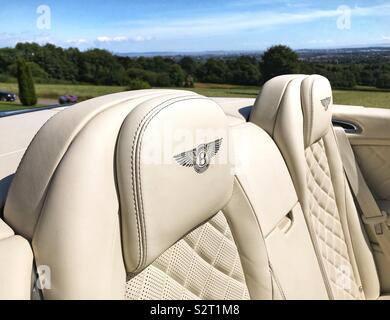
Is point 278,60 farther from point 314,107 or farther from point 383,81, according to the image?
point 314,107

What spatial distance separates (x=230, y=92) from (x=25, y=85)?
47.8 inches

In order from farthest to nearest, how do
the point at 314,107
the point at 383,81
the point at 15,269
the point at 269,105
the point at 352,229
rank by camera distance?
1. the point at 383,81
2. the point at 352,229
3. the point at 314,107
4. the point at 269,105
5. the point at 15,269

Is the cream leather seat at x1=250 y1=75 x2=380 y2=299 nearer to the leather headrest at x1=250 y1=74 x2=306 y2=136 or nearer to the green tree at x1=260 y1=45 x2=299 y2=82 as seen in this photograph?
the leather headrest at x1=250 y1=74 x2=306 y2=136

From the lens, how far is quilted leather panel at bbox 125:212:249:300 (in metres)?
0.86

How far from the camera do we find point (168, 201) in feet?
2.56

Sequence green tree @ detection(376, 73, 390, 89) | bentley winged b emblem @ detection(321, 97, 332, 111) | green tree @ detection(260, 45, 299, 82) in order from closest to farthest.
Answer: bentley winged b emblem @ detection(321, 97, 332, 111) → green tree @ detection(260, 45, 299, 82) → green tree @ detection(376, 73, 390, 89)

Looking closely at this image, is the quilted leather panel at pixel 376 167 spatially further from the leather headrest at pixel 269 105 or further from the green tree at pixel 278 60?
the leather headrest at pixel 269 105

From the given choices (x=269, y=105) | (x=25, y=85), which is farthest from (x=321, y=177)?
(x=25, y=85)

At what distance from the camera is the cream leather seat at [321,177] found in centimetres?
155

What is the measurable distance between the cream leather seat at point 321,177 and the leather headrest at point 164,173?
25.3 inches

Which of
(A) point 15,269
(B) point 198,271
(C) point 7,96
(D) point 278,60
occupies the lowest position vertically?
(B) point 198,271

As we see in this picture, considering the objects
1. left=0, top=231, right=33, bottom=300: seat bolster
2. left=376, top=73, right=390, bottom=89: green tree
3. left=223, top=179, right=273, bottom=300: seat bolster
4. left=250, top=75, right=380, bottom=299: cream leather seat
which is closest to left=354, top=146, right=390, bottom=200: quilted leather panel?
left=250, top=75, right=380, bottom=299: cream leather seat

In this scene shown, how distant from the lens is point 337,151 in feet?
6.69

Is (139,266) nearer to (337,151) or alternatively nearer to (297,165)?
(297,165)
